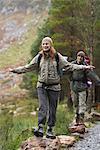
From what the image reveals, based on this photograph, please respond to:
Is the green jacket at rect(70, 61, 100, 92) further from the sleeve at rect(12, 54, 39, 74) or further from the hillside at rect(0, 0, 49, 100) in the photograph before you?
the hillside at rect(0, 0, 49, 100)

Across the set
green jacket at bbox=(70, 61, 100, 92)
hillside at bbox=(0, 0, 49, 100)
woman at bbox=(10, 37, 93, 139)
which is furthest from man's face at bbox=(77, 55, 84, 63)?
hillside at bbox=(0, 0, 49, 100)

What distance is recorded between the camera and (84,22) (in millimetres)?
20703

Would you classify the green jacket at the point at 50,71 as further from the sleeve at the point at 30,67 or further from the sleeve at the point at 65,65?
the sleeve at the point at 30,67

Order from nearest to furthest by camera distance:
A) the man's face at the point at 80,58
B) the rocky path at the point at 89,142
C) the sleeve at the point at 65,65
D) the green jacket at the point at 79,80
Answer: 1. the sleeve at the point at 65,65
2. the rocky path at the point at 89,142
3. the man's face at the point at 80,58
4. the green jacket at the point at 79,80

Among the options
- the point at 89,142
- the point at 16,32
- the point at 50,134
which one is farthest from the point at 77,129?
the point at 16,32

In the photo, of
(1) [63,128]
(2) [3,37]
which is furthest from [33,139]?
(2) [3,37]

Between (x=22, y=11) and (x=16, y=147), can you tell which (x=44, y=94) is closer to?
(x=16, y=147)

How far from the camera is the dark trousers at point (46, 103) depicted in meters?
8.82

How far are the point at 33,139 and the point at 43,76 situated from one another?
4.36 feet

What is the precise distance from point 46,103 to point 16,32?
6783 cm

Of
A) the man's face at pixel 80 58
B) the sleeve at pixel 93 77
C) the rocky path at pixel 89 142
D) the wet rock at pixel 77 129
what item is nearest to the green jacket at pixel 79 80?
the man's face at pixel 80 58

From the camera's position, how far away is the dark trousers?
8820 millimetres

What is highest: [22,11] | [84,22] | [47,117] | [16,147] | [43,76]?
[22,11]

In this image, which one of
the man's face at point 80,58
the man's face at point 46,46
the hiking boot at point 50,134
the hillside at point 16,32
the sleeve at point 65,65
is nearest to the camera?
the man's face at point 46,46
